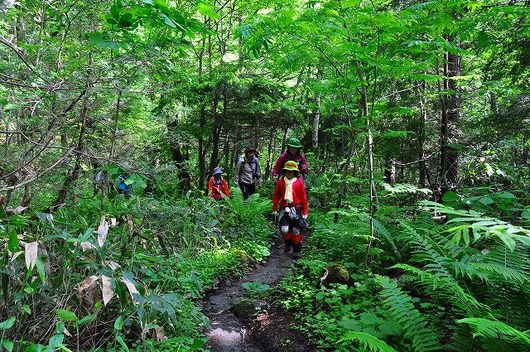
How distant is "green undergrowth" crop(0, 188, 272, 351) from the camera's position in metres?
2.74

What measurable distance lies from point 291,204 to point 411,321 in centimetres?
374

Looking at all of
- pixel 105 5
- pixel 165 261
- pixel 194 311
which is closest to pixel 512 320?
pixel 194 311

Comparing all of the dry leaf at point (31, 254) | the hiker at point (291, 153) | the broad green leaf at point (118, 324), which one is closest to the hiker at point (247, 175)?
the hiker at point (291, 153)

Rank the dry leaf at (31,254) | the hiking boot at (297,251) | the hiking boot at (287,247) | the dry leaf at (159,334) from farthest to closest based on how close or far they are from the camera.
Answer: the hiking boot at (287,247) < the hiking boot at (297,251) < the dry leaf at (159,334) < the dry leaf at (31,254)

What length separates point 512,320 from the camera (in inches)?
131

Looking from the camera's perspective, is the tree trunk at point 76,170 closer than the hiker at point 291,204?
Yes

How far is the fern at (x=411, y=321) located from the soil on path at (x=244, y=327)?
1068 millimetres

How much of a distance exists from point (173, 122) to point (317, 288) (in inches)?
312

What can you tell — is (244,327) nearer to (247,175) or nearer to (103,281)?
(103,281)

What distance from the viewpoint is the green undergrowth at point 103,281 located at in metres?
2.74

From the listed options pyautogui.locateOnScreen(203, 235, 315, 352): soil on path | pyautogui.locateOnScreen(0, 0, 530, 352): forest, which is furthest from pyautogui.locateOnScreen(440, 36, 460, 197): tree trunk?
pyautogui.locateOnScreen(203, 235, 315, 352): soil on path

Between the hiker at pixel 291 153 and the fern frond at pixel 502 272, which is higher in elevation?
the hiker at pixel 291 153

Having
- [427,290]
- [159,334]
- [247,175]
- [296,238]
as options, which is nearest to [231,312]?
[159,334]

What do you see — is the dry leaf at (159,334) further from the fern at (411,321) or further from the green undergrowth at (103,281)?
the fern at (411,321)
